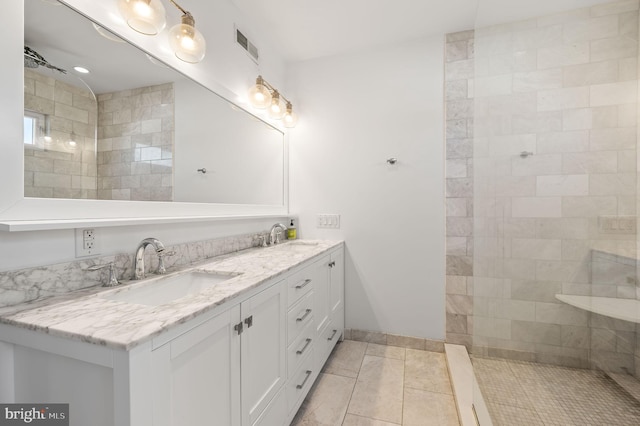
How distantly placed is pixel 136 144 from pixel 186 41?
1.81 ft

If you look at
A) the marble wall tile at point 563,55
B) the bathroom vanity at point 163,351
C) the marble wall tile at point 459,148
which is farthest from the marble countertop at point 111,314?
the marble wall tile at point 459,148

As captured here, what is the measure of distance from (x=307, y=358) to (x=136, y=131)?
57.9 inches

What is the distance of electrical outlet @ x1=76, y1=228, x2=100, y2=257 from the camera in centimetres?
100


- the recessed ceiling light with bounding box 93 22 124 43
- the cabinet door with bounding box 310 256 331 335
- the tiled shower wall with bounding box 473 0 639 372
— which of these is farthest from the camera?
the cabinet door with bounding box 310 256 331 335

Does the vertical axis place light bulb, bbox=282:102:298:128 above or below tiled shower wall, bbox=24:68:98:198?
above

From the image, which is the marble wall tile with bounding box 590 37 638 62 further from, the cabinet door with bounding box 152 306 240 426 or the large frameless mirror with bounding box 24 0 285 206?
the large frameless mirror with bounding box 24 0 285 206

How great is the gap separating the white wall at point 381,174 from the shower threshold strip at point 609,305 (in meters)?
1.12

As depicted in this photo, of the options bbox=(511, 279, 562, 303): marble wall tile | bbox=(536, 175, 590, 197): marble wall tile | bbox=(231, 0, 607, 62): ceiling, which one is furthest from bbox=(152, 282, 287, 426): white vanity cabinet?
bbox=(231, 0, 607, 62): ceiling

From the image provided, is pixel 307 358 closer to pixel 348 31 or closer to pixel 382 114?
pixel 382 114

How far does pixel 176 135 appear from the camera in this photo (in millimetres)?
1425

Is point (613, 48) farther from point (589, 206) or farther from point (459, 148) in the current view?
point (459, 148)

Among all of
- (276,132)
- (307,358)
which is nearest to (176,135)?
(276,132)

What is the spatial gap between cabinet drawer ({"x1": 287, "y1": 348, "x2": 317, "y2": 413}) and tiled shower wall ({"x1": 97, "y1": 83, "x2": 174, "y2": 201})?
114 cm

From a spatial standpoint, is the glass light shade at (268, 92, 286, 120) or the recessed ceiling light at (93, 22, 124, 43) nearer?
the recessed ceiling light at (93, 22, 124, 43)
